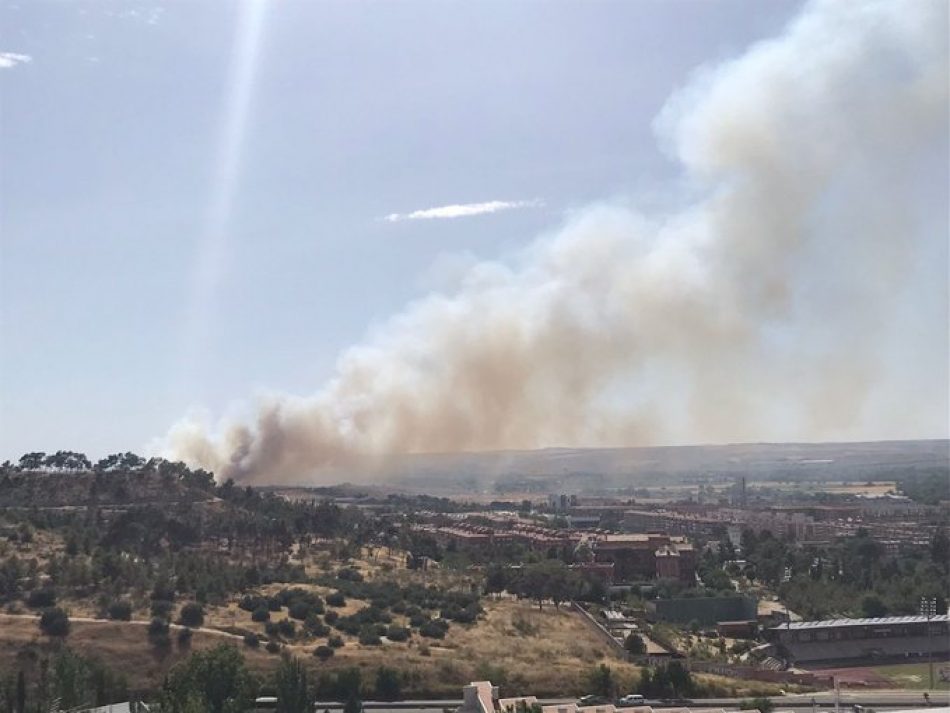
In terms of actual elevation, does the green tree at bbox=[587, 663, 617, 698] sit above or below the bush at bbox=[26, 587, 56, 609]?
below

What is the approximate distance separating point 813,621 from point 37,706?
32556 mm

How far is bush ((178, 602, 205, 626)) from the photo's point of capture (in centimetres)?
3822

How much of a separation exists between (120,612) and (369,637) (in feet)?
30.2

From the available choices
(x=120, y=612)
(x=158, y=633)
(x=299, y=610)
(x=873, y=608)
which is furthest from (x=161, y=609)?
(x=873, y=608)

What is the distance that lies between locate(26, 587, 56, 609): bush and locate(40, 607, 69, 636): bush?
108 inches

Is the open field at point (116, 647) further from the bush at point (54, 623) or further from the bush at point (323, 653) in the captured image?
the bush at point (323, 653)

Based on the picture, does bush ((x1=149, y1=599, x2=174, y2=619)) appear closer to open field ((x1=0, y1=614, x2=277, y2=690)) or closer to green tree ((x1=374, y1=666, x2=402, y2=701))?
open field ((x1=0, y1=614, x2=277, y2=690))

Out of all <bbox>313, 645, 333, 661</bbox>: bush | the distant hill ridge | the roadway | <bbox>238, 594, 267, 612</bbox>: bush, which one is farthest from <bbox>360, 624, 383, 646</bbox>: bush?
the distant hill ridge

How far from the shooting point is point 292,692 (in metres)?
28.5

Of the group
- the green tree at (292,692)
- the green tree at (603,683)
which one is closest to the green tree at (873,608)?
the green tree at (603,683)

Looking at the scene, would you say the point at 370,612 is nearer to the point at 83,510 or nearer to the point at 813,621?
the point at 813,621

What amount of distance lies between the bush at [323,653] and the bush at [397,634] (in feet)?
9.34

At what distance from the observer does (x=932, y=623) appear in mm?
43156

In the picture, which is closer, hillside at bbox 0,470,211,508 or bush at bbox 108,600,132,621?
bush at bbox 108,600,132,621
